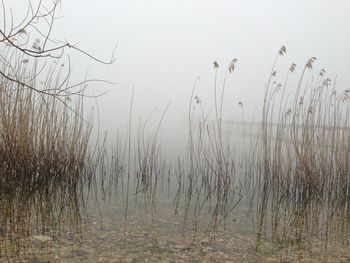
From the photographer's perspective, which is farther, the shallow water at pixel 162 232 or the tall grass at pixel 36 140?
the tall grass at pixel 36 140

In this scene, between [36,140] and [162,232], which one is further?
[36,140]

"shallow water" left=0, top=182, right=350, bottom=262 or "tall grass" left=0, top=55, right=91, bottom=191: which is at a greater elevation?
"tall grass" left=0, top=55, right=91, bottom=191

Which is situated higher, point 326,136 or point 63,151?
point 326,136

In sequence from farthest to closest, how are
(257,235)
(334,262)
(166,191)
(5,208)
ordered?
1. (166,191)
2. (5,208)
3. (257,235)
4. (334,262)

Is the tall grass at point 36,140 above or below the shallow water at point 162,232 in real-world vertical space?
above

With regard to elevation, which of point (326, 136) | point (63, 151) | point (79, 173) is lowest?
point (79, 173)

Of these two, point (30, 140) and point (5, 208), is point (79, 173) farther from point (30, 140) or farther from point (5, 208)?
point (5, 208)

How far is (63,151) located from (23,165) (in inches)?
20.0

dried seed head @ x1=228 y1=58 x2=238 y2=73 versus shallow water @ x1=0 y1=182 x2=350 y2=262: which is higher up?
dried seed head @ x1=228 y1=58 x2=238 y2=73

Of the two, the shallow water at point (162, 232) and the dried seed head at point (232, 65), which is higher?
the dried seed head at point (232, 65)

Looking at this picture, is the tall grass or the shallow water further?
the tall grass

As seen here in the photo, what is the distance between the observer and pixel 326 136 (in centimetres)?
513

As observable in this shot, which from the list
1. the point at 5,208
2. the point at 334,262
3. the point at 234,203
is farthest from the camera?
the point at 234,203

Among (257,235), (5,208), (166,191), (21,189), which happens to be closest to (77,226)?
(5,208)
